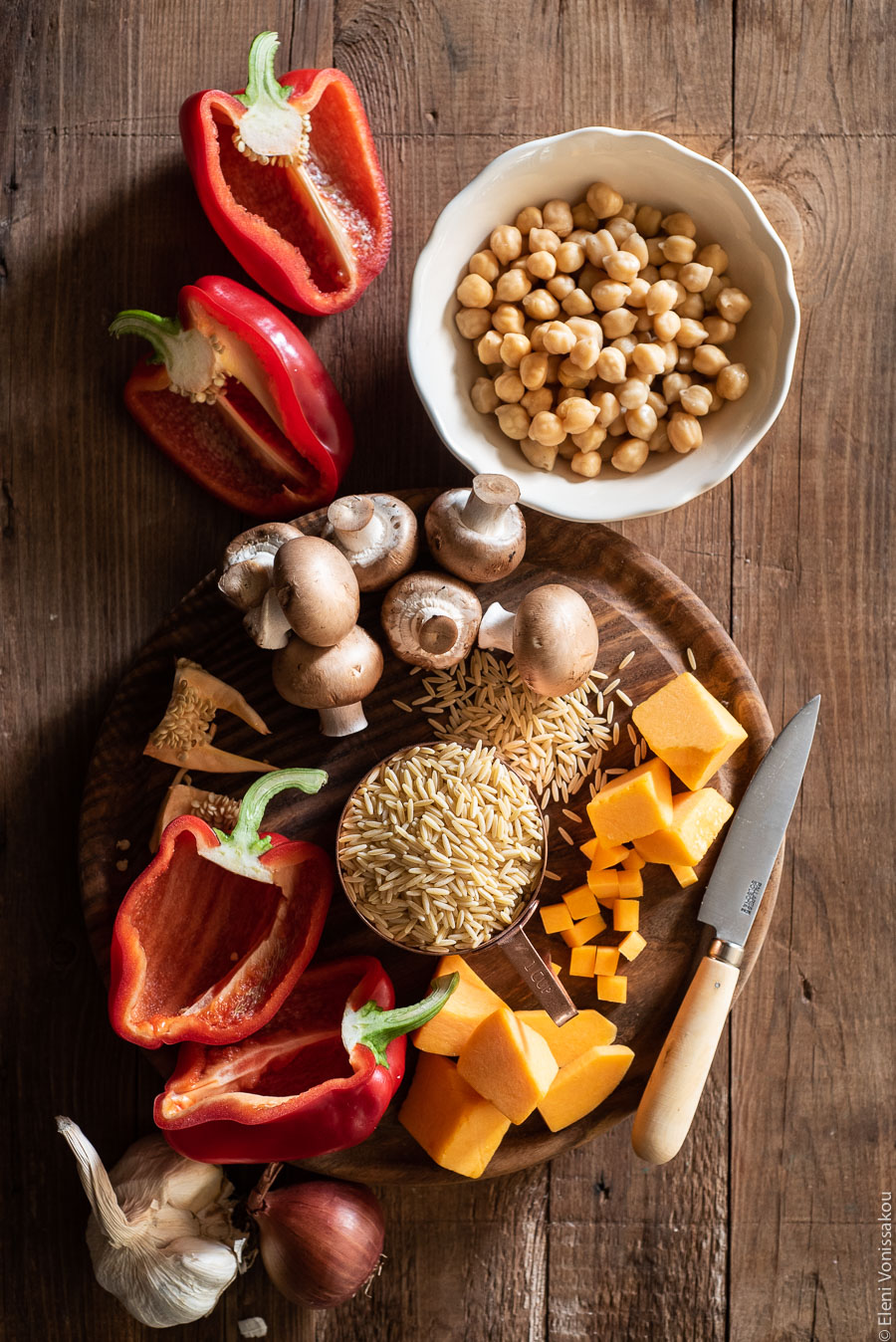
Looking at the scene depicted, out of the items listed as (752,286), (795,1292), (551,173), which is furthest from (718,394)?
(795,1292)

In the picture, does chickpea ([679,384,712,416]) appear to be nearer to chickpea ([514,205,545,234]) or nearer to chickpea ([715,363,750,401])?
chickpea ([715,363,750,401])

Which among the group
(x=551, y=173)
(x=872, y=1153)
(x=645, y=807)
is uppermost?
(x=551, y=173)

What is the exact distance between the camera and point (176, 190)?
63.4 inches

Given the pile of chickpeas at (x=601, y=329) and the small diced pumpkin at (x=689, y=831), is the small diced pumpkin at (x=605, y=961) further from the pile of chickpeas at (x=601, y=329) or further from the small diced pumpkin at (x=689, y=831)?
the pile of chickpeas at (x=601, y=329)

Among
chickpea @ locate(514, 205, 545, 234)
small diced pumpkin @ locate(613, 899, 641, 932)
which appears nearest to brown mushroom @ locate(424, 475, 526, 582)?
chickpea @ locate(514, 205, 545, 234)

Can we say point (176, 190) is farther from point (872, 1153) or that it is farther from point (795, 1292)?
point (795, 1292)

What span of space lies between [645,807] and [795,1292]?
0.92m

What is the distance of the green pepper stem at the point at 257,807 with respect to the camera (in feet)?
4.44

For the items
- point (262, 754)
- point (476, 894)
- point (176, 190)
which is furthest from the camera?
point (176, 190)

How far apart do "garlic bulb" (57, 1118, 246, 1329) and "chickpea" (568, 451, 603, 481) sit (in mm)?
1229

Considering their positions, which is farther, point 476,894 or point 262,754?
point 262,754

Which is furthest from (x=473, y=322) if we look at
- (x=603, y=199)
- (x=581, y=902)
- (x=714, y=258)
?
(x=581, y=902)

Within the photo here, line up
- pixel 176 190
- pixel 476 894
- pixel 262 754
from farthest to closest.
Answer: pixel 176 190, pixel 262 754, pixel 476 894

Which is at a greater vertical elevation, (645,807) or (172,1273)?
(645,807)
